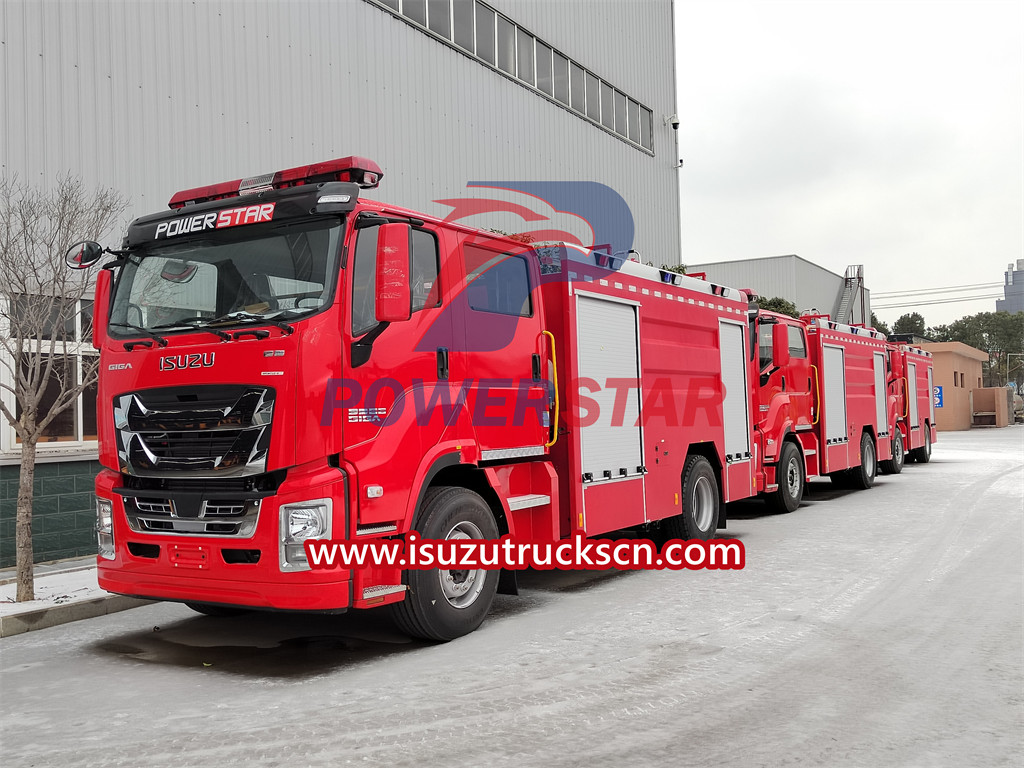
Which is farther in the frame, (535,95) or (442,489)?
(535,95)

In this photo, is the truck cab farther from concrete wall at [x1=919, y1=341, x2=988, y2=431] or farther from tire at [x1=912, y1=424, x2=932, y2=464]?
concrete wall at [x1=919, y1=341, x2=988, y2=431]

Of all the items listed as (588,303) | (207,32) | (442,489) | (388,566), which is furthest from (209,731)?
(207,32)

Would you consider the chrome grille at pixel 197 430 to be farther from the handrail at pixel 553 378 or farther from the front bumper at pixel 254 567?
the handrail at pixel 553 378

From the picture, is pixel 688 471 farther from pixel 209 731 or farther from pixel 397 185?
pixel 397 185

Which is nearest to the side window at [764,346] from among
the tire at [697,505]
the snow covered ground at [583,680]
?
the tire at [697,505]

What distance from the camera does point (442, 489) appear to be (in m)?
6.35

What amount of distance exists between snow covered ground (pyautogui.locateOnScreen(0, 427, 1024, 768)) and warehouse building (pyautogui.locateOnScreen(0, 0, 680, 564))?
3.93 metres

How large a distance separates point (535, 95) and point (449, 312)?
16.4 m

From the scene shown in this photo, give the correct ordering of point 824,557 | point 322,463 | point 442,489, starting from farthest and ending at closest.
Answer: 1. point 824,557
2. point 442,489
3. point 322,463

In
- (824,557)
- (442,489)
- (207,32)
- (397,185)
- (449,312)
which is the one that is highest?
(207,32)

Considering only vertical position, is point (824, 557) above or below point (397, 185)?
below

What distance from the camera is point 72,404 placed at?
419 inches

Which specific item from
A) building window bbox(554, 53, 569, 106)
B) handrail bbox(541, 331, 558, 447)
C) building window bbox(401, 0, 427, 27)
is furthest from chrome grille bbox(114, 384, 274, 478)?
building window bbox(554, 53, 569, 106)

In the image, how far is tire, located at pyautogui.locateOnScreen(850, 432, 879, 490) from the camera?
17375mm
